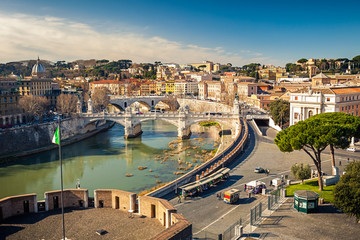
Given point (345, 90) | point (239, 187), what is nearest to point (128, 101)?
point (345, 90)

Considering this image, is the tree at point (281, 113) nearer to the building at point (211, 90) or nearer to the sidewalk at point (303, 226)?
the sidewalk at point (303, 226)

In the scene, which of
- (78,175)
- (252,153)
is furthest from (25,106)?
(252,153)

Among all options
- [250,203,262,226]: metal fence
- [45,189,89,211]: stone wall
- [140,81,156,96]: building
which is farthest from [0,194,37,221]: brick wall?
→ [140,81,156,96]: building

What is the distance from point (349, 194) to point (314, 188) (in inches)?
136

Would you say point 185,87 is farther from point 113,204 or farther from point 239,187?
point 113,204

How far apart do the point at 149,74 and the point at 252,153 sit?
80461mm

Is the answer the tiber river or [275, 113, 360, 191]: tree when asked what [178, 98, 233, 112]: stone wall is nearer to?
the tiber river

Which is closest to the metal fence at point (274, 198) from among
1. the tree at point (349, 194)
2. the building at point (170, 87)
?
the tree at point (349, 194)

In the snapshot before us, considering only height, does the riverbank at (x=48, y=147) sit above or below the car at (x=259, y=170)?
below

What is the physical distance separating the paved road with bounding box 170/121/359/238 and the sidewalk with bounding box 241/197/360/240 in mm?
987

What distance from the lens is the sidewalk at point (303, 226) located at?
9461 millimetres

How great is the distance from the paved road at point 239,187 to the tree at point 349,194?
2.96 m

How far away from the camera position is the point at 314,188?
13.5 m

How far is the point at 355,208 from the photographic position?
9875mm
